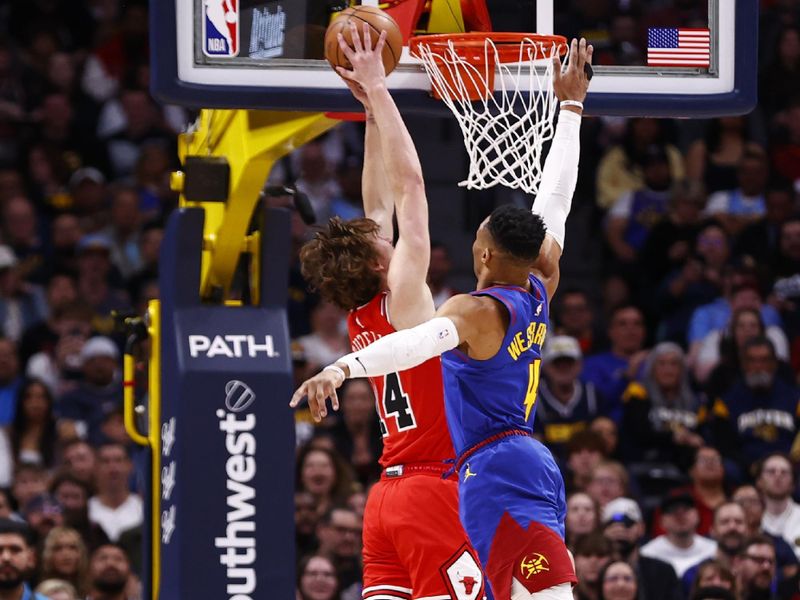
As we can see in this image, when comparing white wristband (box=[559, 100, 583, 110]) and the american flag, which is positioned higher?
the american flag

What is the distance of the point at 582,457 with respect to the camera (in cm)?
1132

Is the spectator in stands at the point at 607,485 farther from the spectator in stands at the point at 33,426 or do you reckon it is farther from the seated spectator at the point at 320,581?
the spectator in stands at the point at 33,426

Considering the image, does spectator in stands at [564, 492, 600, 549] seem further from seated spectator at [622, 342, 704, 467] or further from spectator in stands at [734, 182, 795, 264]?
spectator in stands at [734, 182, 795, 264]

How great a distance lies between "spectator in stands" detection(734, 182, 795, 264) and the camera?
1366 centimetres

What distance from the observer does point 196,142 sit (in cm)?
839

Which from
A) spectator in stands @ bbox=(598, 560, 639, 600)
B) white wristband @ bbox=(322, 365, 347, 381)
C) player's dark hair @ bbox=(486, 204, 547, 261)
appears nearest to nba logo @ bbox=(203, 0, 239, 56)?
player's dark hair @ bbox=(486, 204, 547, 261)

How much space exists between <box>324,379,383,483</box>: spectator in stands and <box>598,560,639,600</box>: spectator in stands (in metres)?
2.34

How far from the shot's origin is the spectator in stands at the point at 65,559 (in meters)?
9.59

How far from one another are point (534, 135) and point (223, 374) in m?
1.77

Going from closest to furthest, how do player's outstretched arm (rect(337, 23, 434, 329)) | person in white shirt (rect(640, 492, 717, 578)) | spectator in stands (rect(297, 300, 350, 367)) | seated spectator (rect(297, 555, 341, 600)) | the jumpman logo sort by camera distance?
the jumpman logo, player's outstretched arm (rect(337, 23, 434, 329)), seated spectator (rect(297, 555, 341, 600)), person in white shirt (rect(640, 492, 717, 578)), spectator in stands (rect(297, 300, 350, 367))

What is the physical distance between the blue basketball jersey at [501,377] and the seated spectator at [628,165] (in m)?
8.01

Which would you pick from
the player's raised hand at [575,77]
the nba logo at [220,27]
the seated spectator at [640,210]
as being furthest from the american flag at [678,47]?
the seated spectator at [640,210]

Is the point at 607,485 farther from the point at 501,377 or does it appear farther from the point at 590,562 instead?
the point at 501,377

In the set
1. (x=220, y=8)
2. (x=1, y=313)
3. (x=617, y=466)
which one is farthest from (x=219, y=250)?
(x=1, y=313)
